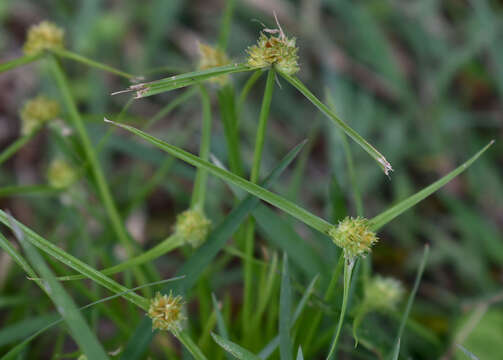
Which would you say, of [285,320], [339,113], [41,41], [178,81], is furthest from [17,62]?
[339,113]

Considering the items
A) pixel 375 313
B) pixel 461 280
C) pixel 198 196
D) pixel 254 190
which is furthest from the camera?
pixel 461 280

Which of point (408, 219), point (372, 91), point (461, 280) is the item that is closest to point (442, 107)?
point (372, 91)

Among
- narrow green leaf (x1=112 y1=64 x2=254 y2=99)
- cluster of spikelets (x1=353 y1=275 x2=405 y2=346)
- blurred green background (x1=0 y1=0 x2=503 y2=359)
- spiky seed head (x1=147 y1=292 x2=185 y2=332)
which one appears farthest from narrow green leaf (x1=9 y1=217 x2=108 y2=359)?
blurred green background (x1=0 y1=0 x2=503 y2=359)

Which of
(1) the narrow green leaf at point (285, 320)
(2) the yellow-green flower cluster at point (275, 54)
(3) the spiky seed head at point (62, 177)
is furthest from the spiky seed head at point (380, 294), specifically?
(3) the spiky seed head at point (62, 177)

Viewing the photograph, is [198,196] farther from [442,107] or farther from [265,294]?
[442,107]

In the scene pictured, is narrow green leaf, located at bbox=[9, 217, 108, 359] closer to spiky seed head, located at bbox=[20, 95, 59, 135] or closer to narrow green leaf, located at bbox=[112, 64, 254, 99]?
narrow green leaf, located at bbox=[112, 64, 254, 99]
